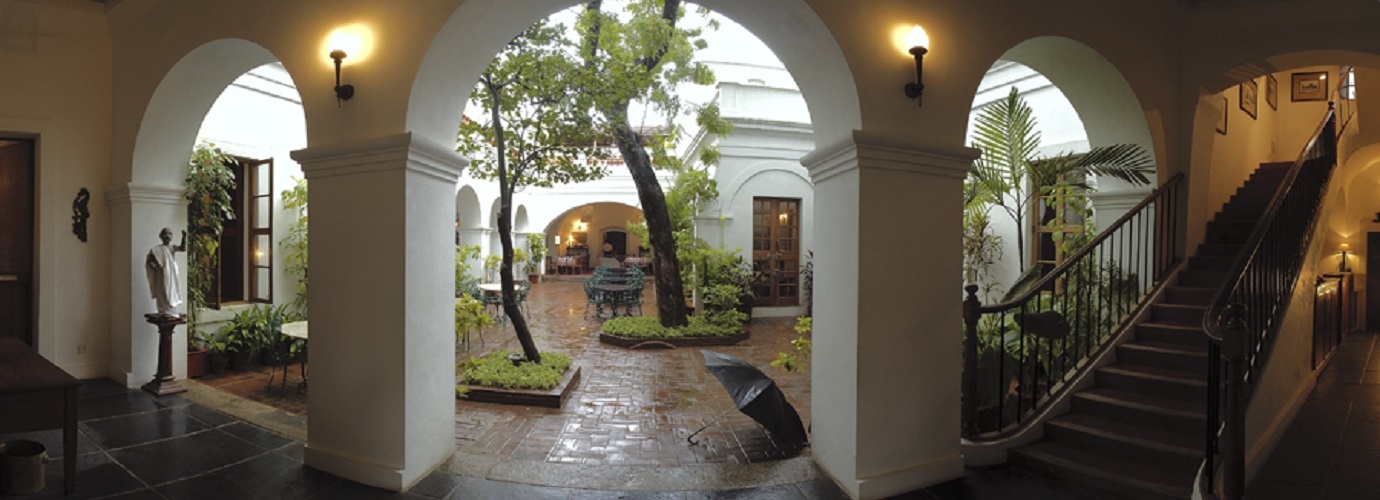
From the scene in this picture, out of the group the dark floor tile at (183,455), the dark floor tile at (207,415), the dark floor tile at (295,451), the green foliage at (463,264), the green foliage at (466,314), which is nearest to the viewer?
the dark floor tile at (183,455)

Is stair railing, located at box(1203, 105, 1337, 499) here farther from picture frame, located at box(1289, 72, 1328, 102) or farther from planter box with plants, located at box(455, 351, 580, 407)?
planter box with plants, located at box(455, 351, 580, 407)

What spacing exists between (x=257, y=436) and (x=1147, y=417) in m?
6.57

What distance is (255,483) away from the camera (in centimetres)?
382

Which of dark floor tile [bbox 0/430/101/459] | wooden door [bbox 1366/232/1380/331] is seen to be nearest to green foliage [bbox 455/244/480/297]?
dark floor tile [bbox 0/430/101/459]

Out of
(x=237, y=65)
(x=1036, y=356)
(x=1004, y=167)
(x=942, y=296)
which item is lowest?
(x=1036, y=356)

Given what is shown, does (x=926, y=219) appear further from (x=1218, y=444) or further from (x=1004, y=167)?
(x=1004, y=167)

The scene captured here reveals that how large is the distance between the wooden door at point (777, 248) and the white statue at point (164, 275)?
31.2 ft

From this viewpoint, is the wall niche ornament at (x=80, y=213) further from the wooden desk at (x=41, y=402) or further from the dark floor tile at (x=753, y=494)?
the dark floor tile at (x=753, y=494)

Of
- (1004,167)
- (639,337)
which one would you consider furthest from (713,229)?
(1004,167)

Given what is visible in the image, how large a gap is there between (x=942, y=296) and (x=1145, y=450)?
5.36 feet

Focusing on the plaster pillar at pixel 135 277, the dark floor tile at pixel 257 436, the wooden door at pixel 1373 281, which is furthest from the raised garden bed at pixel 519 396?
the wooden door at pixel 1373 281

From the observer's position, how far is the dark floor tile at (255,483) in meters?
3.66

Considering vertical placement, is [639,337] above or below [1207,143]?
below

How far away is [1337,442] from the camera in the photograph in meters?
4.51
